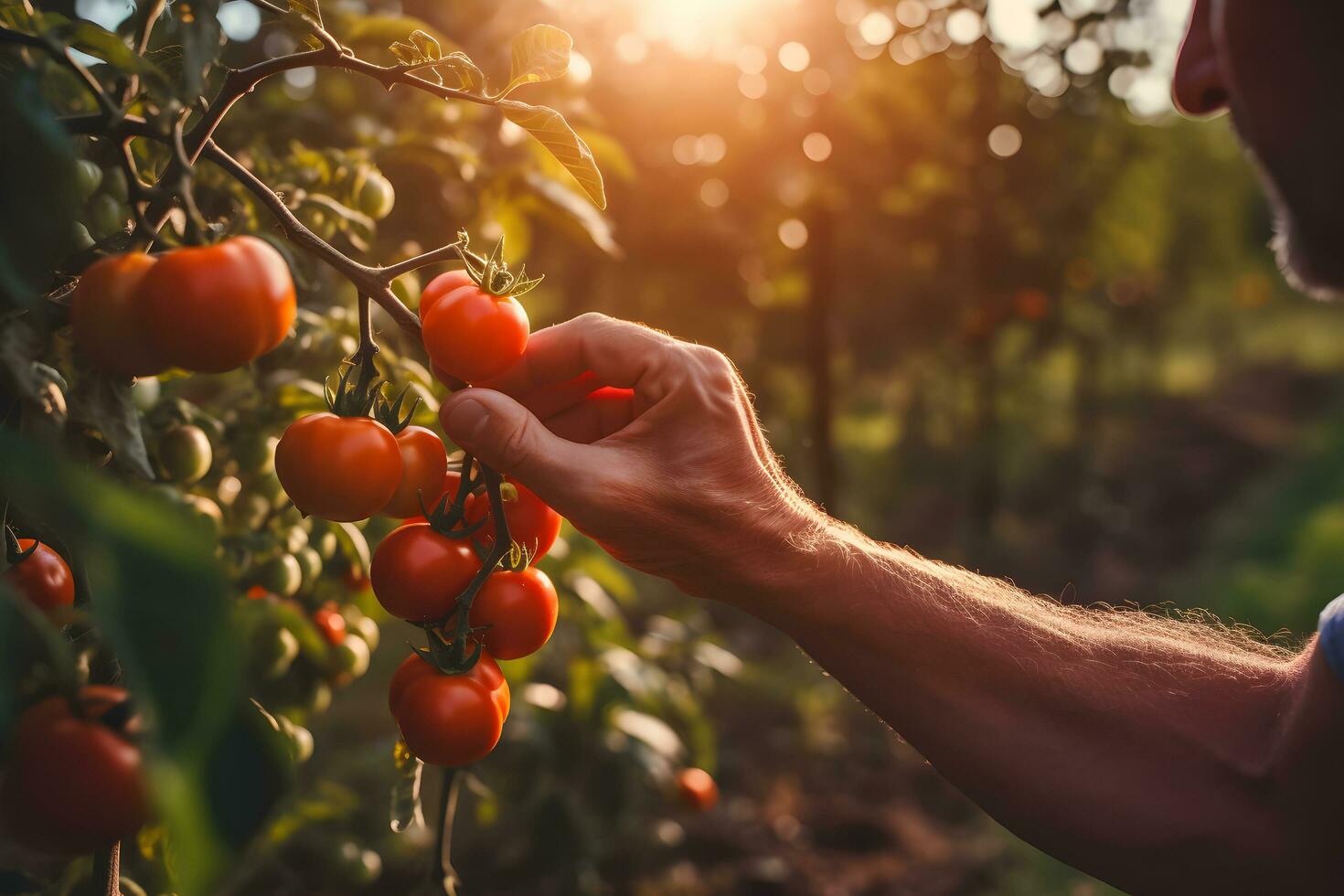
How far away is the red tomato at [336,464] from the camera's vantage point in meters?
0.75

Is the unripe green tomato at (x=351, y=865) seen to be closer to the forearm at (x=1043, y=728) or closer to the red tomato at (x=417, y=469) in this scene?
the forearm at (x=1043, y=728)

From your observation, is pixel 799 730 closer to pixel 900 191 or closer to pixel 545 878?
pixel 545 878

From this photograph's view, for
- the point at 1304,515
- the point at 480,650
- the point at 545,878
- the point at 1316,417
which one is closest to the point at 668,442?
the point at 480,650

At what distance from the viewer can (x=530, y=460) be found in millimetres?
926

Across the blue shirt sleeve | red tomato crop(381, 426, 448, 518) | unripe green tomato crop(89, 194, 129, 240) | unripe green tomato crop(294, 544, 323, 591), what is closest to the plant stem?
unripe green tomato crop(294, 544, 323, 591)

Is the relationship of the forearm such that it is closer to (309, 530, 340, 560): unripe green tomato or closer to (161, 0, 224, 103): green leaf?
(309, 530, 340, 560): unripe green tomato

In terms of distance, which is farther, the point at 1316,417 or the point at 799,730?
the point at 1316,417

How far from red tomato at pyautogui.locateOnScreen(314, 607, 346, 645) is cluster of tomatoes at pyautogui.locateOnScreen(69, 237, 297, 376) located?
2.69ft

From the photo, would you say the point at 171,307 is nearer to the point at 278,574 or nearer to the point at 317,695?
the point at 278,574

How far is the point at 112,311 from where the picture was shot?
1.83 feet

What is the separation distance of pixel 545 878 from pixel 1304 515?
749 centimetres

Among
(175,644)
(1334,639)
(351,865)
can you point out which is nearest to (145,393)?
(175,644)

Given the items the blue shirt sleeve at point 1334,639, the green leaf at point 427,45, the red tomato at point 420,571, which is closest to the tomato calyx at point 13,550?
the red tomato at point 420,571

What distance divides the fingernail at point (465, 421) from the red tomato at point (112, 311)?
307 mm
